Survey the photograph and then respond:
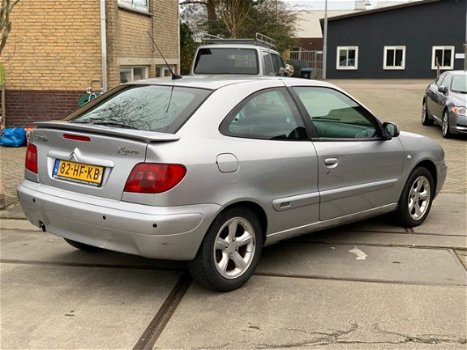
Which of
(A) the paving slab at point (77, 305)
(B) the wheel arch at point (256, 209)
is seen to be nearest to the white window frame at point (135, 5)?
(A) the paving slab at point (77, 305)

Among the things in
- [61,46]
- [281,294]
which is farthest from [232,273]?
[61,46]

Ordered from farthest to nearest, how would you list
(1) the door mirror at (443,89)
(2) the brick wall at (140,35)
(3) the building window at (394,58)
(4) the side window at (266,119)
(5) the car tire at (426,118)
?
(3) the building window at (394,58) → (5) the car tire at (426,118) → (1) the door mirror at (443,89) → (2) the brick wall at (140,35) → (4) the side window at (266,119)

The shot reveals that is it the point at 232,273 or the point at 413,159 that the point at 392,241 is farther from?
the point at 232,273

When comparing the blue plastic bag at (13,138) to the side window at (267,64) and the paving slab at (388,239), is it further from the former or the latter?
the paving slab at (388,239)

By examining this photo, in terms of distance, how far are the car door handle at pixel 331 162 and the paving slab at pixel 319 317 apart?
97 centimetres

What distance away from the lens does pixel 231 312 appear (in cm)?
397

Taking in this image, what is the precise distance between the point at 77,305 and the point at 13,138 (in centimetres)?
785

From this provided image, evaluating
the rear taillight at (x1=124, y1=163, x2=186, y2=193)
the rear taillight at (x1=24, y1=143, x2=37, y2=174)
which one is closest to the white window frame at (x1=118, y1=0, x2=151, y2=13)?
the rear taillight at (x1=24, y1=143, x2=37, y2=174)

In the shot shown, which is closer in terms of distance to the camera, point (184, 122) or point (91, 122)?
point (184, 122)

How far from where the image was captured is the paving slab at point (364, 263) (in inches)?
184

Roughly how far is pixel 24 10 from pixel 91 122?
8.45m

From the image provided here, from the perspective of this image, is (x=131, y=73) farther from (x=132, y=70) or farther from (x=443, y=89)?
(x=443, y=89)

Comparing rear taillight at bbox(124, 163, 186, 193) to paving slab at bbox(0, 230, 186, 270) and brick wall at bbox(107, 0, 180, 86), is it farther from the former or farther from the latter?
brick wall at bbox(107, 0, 180, 86)

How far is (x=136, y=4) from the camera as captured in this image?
13594 millimetres
